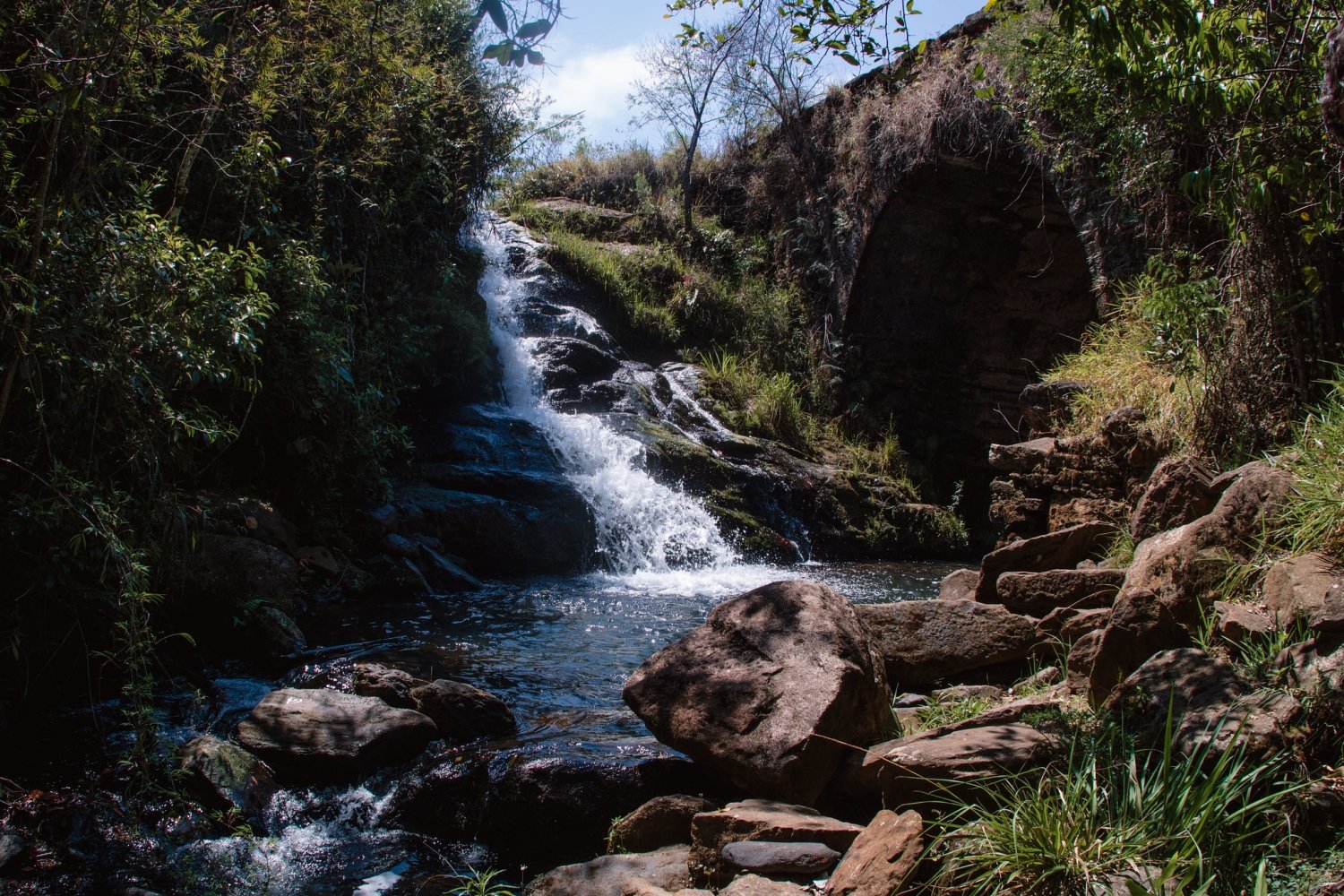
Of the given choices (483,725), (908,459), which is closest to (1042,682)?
(483,725)

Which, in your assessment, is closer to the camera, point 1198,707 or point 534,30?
point 534,30

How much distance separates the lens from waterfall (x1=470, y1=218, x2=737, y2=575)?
9398mm

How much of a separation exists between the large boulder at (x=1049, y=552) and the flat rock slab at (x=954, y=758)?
2.36 metres

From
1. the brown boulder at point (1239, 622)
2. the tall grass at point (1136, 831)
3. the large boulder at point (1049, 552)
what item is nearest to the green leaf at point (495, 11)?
the tall grass at point (1136, 831)

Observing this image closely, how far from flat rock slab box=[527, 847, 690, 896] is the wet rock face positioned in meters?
10.6

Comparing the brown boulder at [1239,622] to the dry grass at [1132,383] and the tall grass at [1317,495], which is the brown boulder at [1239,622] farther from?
the dry grass at [1132,383]

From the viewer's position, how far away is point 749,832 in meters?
2.95

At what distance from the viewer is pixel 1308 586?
2916 mm

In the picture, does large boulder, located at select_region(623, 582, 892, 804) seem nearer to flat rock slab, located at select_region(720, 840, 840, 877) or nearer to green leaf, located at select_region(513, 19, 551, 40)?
flat rock slab, located at select_region(720, 840, 840, 877)

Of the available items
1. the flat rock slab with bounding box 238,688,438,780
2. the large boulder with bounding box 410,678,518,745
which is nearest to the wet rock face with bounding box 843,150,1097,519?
the large boulder with bounding box 410,678,518,745

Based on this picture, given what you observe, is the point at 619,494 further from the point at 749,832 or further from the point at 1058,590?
the point at 749,832

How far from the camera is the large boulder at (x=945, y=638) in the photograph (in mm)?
4504

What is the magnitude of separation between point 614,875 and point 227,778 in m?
1.80

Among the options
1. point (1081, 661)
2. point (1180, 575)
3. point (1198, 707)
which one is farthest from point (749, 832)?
point (1180, 575)
